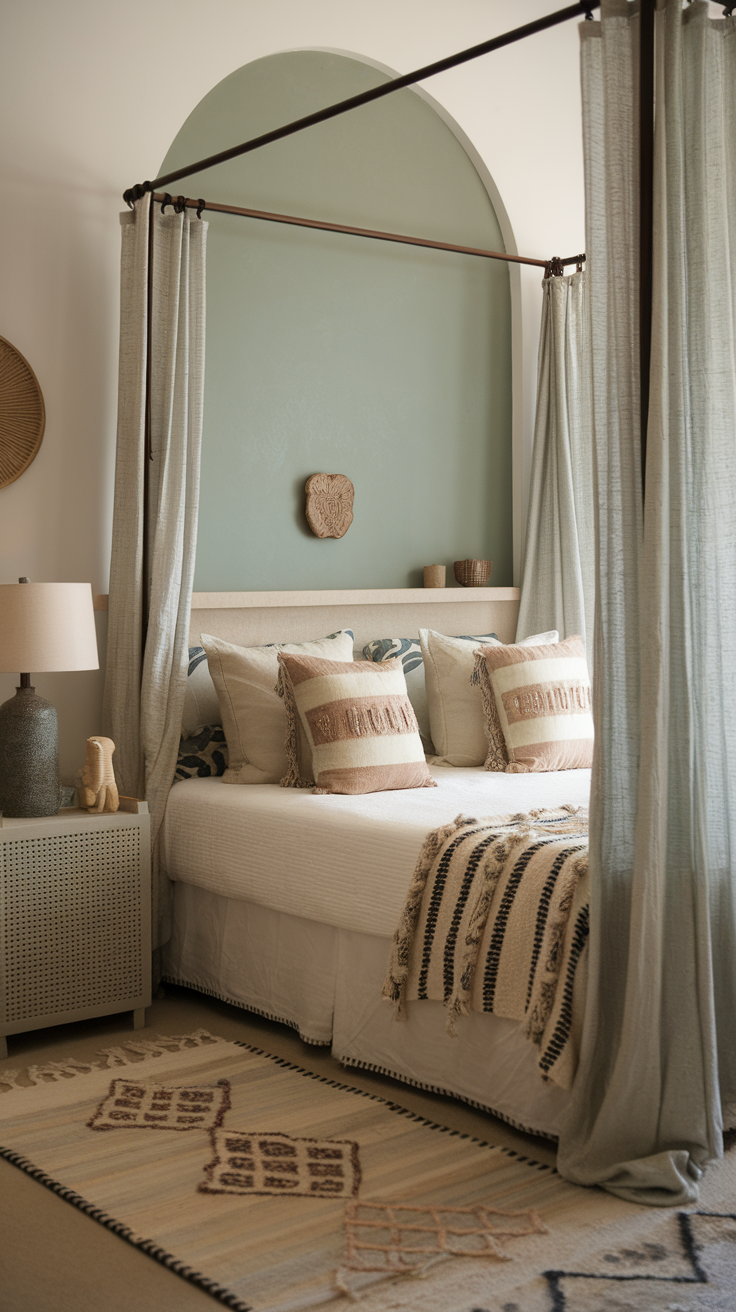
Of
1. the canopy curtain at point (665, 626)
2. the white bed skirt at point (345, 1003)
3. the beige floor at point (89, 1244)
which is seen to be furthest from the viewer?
the white bed skirt at point (345, 1003)

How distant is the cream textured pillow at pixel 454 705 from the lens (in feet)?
14.0

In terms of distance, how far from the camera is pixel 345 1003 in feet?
10.5

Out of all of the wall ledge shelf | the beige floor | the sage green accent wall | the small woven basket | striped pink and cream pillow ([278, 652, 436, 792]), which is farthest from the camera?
the small woven basket

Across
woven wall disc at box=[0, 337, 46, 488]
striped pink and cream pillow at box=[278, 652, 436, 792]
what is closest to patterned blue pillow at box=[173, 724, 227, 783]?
striped pink and cream pillow at box=[278, 652, 436, 792]

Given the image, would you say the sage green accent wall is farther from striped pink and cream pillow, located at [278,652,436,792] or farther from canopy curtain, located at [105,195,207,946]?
striped pink and cream pillow, located at [278,652,436,792]

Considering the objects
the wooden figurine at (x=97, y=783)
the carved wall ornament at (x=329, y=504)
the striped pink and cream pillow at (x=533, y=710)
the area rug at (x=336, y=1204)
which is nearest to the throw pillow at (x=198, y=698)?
the wooden figurine at (x=97, y=783)

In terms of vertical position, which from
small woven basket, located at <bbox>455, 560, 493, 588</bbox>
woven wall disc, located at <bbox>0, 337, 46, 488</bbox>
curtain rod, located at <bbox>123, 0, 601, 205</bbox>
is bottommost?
small woven basket, located at <bbox>455, 560, 493, 588</bbox>

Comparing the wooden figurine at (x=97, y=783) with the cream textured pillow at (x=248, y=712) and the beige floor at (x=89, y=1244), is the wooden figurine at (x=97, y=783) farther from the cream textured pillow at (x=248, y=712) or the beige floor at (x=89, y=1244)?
the beige floor at (x=89, y=1244)

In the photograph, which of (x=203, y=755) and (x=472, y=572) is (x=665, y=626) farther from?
(x=472, y=572)

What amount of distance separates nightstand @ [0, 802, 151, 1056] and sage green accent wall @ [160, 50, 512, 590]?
3.91 ft

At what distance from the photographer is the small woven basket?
4.93m

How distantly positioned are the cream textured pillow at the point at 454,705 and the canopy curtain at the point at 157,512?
930 mm

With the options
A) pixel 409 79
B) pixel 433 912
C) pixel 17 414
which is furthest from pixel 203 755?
pixel 409 79

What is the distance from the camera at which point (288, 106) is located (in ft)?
14.9
